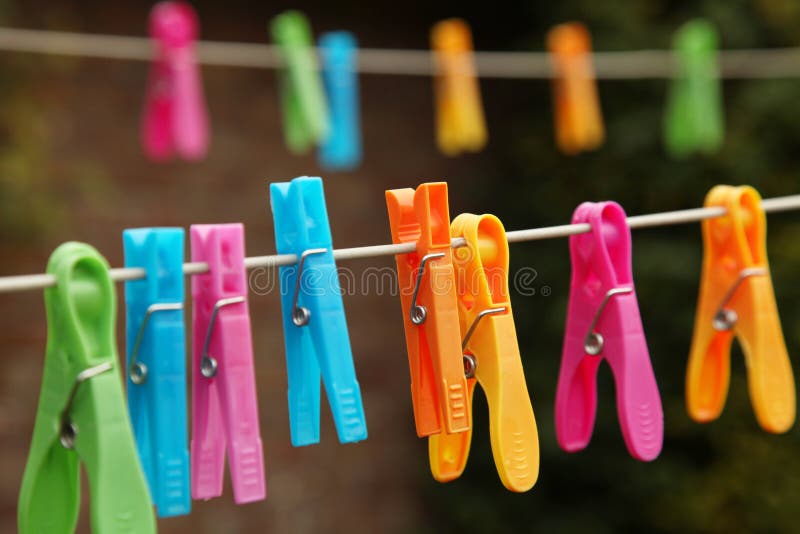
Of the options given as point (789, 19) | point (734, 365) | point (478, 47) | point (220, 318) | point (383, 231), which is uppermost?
point (478, 47)

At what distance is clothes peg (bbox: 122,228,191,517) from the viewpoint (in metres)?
0.88

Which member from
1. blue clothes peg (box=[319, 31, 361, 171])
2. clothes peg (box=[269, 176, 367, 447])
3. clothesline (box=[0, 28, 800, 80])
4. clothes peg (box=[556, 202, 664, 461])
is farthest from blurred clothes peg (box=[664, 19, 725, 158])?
clothes peg (box=[269, 176, 367, 447])

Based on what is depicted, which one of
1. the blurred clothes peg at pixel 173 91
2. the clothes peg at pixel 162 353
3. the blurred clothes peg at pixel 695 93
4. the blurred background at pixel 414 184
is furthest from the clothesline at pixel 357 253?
the blurred background at pixel 414 184

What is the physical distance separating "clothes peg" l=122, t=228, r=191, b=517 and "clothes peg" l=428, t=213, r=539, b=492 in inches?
10.7

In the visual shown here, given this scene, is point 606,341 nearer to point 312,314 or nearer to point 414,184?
point 312,314

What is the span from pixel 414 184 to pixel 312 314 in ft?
7.57

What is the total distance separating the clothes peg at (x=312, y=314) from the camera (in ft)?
3.07

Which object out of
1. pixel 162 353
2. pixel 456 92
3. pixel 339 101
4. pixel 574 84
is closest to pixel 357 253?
pixel 162 353

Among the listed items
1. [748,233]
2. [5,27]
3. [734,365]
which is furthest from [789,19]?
[5,27]

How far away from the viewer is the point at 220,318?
0.92 m

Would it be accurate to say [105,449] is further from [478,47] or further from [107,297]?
[478,47]

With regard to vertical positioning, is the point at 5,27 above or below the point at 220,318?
above

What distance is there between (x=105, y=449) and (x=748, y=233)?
2.59 feet

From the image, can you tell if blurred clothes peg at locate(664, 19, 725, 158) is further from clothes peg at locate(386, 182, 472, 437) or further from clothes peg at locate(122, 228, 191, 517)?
clothes peg at locate(122, 228, 191, 517)
